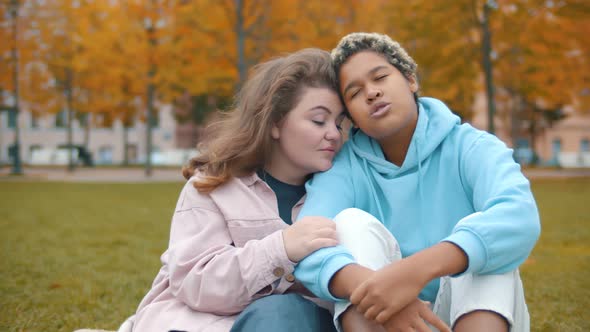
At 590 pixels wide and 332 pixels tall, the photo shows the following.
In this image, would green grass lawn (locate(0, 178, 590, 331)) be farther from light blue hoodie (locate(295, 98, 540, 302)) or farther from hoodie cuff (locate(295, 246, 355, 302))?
hoodie cuff (locate(295, 246, 355, 302))

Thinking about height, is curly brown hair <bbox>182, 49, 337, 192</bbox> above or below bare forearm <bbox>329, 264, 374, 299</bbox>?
above

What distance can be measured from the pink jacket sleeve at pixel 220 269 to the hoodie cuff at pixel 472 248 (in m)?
0.60

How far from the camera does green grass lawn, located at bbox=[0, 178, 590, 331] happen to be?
3.92m

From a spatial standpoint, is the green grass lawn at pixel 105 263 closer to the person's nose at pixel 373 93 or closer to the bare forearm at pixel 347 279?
the person's nose at pixel 373 93

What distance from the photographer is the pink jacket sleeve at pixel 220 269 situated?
218 centimetres

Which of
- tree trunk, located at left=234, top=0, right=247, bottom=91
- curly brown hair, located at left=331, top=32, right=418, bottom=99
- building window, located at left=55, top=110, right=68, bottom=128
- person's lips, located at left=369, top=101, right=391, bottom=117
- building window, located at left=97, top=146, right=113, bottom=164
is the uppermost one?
tree trunk, located at left=234, top=0, right=247, bottom=91

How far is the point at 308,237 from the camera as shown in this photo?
6.89ft

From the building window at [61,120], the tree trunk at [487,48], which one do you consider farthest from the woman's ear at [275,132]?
the building window at [61,120]

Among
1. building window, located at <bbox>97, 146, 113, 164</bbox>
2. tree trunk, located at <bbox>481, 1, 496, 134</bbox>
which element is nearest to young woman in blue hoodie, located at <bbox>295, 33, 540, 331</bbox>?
tree trunk, located at <bbox>481, 1, 496, 134</bbox>

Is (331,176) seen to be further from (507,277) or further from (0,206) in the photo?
(0,206)

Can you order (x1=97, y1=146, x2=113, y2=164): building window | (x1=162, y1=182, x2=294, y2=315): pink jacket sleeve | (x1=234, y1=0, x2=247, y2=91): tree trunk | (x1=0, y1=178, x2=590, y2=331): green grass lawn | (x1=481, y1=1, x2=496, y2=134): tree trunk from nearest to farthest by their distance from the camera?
1. (x1=162, y1=182, x2=294, y2=315): pink jacket sleeve
2. (x1=0, y1=178, x2=590, y2=331): green grass lawn
3. (x1=234, y1=0, x2=247, y2=91): tree trunk
4. (x1=481, y1=1, x2=496, y2=134): tree trunk
5. (x1=97, y1=146, x2=113, y2=164): building window

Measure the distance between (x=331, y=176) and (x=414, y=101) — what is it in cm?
53

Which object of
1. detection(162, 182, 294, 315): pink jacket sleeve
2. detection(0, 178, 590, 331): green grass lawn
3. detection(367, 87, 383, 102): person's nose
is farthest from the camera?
detection(0, 178, 590, 331): green grass lawn

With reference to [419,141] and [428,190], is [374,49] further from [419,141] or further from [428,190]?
[428,190]
